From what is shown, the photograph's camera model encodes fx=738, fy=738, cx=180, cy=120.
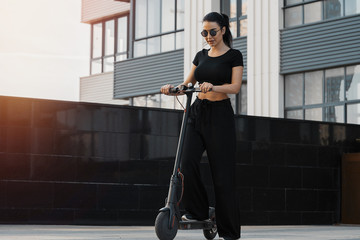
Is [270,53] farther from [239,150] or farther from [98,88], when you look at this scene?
[98,88]

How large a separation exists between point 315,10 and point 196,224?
16321mm

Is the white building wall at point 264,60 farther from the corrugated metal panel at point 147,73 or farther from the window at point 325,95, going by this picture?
the corrugated metal panel at point 147,73

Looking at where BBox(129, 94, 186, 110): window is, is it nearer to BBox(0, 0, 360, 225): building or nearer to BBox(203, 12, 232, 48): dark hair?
BBox(0, 0, 360, 225): building

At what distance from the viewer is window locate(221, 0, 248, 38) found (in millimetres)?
23922

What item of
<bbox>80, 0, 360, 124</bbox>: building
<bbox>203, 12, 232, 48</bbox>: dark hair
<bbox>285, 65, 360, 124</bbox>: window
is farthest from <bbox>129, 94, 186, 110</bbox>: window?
<bbox>203, 12, 232, 48</bbox>: dark hair

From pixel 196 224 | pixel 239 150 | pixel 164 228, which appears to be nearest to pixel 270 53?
pixel 239 150

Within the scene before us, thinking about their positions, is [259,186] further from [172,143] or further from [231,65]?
[231,65]

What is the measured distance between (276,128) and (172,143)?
2216 mm

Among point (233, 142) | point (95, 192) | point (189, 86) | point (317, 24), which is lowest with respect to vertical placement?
point (95, 192)

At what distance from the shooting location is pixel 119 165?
10.8 meters

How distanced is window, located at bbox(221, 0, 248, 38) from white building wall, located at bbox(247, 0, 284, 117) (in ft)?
2.16

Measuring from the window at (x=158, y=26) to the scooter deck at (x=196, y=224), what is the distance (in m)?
20.1

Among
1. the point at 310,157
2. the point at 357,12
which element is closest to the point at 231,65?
the point at 310,157

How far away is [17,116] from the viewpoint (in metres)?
9.97
